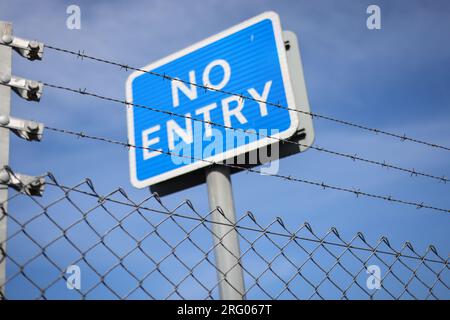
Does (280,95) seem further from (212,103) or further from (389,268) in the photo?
(389,268)

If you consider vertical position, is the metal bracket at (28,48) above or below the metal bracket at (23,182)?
above

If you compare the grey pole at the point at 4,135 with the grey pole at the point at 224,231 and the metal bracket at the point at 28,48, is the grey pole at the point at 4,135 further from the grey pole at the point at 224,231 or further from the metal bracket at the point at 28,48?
the grey pole at the point at 224,231

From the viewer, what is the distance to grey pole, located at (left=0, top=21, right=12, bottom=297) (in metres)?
1.71

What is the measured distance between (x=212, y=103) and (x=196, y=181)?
0.70 metres

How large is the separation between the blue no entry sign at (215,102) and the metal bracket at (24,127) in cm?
211

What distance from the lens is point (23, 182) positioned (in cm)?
182

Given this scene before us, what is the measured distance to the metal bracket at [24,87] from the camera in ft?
6.50

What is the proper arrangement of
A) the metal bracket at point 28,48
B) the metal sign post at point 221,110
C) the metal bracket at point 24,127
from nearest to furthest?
1. the metal bracket at point 24,127
2. the metal bracket at point 28,48
3. the metal sign post at point 221,110

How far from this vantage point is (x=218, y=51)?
4559 mm

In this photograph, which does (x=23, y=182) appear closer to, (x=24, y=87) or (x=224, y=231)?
(x=24, y=87)

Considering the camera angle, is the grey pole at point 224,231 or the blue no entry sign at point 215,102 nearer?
the grey pole at point 224,231

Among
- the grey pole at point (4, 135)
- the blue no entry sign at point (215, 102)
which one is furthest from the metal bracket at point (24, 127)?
the blue no entry sign at point (215, 102)
